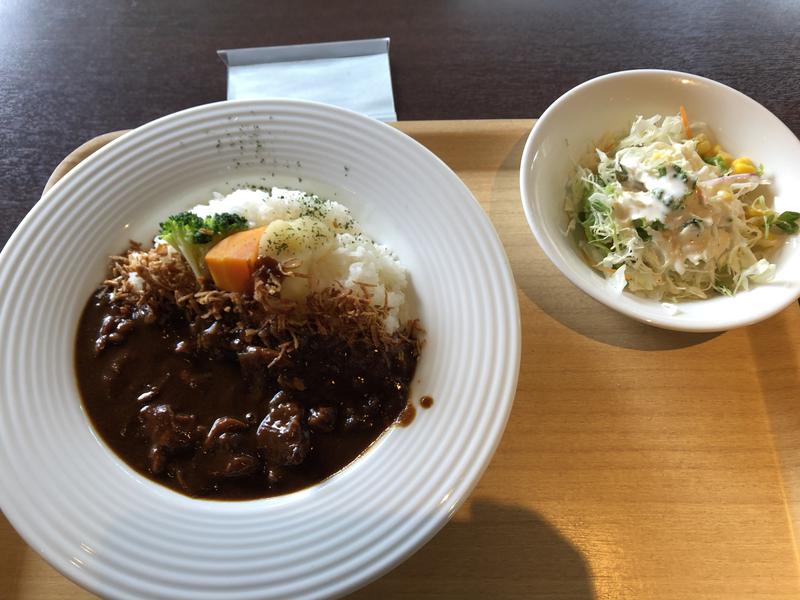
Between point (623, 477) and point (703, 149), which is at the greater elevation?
point (703, 149)

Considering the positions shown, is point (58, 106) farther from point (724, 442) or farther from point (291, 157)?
point (724, 442)

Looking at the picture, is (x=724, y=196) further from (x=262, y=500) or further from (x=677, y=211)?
(x=262, y=500)

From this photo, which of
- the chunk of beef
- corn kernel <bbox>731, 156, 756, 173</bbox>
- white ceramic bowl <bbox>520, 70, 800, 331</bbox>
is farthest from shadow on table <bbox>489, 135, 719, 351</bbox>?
the chunk of beef

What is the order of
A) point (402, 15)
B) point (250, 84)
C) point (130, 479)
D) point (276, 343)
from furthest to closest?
point (402, 15) → point (250, 84) → point (276, 343) → point (130, 479)

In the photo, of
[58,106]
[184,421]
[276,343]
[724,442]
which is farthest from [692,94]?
[58,106]

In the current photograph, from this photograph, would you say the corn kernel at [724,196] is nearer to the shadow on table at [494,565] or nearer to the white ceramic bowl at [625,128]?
the white ceramic bowl at [625,128]

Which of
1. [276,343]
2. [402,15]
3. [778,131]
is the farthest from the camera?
[402,15]

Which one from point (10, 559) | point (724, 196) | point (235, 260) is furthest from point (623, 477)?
point (10, 559)
